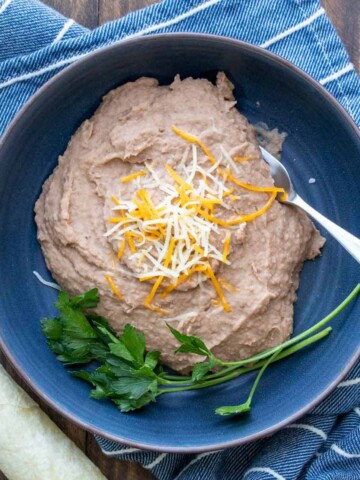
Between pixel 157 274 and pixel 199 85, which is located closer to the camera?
pixel 157 274

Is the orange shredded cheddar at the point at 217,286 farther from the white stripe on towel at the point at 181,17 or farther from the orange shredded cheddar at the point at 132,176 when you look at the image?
the white stripe on towel at the point at 181,17

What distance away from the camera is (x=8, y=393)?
8.50 feet

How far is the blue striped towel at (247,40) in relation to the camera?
2531 millimetres

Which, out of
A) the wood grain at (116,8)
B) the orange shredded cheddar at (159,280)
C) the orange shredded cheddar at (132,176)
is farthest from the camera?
the wood grain at (116,8)

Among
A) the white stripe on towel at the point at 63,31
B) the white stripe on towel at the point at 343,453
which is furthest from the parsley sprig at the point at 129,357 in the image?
the white stripe on towel at the point at 63,31

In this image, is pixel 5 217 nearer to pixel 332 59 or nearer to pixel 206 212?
pixel 206 212

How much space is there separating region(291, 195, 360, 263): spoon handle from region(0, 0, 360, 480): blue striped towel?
0.45 meters

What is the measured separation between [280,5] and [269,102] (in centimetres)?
38

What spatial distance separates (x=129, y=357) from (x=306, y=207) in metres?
0.80

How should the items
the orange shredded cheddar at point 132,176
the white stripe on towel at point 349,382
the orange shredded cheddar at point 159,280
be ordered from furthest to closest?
the white stripe on towel at point 349,382, the orange shredded cheddar at point 132,176, the orange shredded cheddar at point 159,280

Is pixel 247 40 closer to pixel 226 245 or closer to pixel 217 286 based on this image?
pixel 226 245

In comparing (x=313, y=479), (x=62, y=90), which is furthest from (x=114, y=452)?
(x=62, y=90)

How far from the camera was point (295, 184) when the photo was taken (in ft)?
8.45

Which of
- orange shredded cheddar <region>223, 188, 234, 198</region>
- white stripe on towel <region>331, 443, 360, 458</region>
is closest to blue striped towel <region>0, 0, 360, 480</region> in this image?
white stripe on towel <region>331, 443, 360, 458</region>
